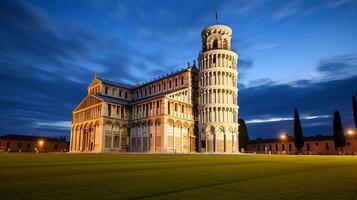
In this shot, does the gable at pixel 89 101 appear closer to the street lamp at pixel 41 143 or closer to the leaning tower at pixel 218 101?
the leaning tower at pixel 218 101

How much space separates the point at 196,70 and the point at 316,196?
217ft

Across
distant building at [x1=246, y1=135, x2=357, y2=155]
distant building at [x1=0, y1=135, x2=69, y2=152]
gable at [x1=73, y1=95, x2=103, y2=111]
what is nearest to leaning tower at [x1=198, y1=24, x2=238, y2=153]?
distant building at [x1=246, y1=135, x2=357, y2=155]

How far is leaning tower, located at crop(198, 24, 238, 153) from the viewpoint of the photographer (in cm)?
6431

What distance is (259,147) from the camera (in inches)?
4080

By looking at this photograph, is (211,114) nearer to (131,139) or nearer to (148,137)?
(148,137)

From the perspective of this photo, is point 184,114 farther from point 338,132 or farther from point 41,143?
point 41,143

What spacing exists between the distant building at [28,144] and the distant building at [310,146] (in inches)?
2753

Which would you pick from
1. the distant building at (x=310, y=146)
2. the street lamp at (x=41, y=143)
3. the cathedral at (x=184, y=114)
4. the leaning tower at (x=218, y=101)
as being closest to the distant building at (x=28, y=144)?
the street lamp at (x=41, y=143)

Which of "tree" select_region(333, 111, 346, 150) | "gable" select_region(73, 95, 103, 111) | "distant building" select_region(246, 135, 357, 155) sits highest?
"gable" select_region(73, 95, 103, 111)

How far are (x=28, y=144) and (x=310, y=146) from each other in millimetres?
98017

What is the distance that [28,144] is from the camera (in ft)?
329

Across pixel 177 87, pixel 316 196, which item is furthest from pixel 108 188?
pixel 177 87

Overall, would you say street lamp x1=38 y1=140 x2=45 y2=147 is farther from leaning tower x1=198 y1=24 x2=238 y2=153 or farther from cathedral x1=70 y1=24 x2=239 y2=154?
leaning tower x1=198 y1=24 x2=238 y2=153

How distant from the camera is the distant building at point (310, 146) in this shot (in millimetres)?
83938
